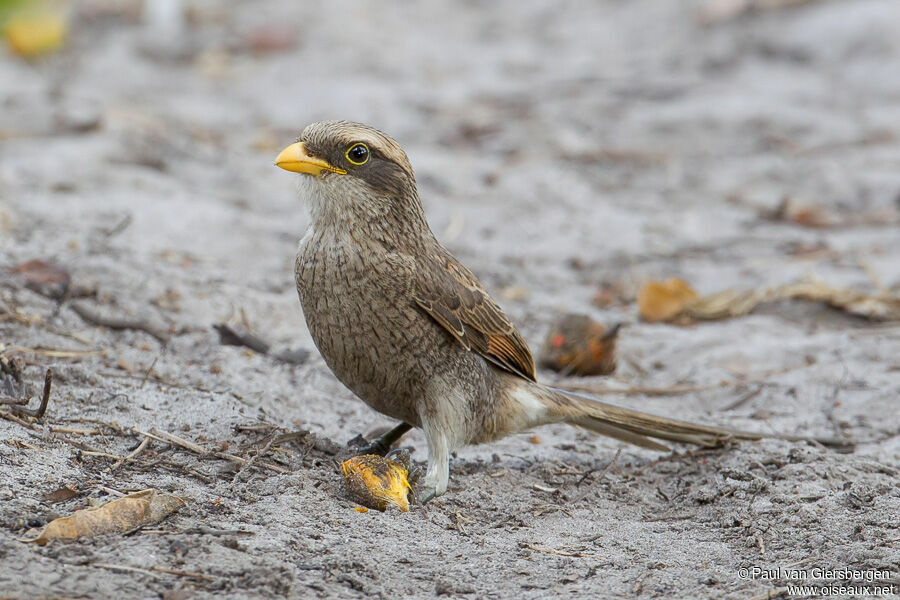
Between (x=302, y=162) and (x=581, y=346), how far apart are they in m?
2.34

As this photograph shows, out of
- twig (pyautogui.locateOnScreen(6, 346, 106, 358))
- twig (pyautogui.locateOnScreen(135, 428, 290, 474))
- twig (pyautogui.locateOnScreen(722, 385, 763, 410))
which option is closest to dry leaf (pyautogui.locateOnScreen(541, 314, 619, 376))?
twig (pyautogui.locateOnScreen(722, 385, 763, 410))

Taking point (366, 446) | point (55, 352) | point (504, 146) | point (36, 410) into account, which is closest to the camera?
point (36, 410)

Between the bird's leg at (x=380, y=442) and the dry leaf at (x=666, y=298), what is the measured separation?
8.05 feet

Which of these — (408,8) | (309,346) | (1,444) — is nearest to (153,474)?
(1,444)

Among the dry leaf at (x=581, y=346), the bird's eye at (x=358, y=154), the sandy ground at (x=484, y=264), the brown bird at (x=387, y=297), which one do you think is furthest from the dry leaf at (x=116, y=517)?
the dry leaf at (x=581, y=346)

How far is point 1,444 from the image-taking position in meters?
3.67

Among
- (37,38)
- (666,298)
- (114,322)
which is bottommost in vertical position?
(114,322)

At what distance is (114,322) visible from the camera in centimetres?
527

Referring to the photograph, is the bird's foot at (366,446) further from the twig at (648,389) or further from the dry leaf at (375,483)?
the twig at (648,389)

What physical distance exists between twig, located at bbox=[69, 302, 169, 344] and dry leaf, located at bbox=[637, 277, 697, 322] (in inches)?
121

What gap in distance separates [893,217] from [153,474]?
6494 mm

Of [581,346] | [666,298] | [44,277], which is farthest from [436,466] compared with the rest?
[666,298]

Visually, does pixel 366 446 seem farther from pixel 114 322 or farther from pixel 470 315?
pixel 114 322

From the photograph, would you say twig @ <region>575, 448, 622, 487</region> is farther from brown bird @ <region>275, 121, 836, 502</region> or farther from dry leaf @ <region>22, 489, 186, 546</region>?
dry leaf @ <region>22, 489, 186, 546</region>
